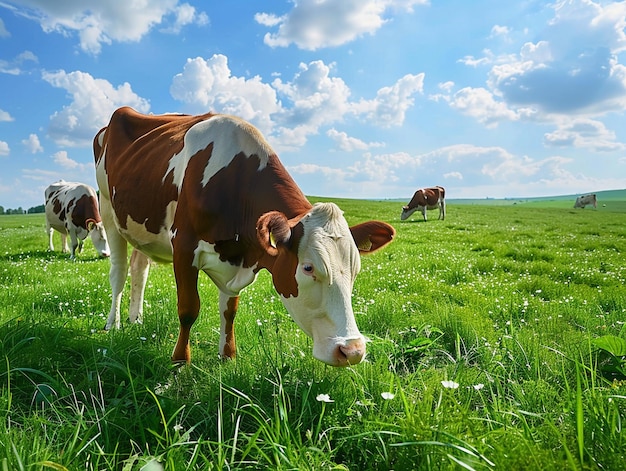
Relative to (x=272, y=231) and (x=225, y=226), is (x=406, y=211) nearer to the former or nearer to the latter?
(x=225, y=226)

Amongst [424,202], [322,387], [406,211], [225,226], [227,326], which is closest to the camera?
[322,387]

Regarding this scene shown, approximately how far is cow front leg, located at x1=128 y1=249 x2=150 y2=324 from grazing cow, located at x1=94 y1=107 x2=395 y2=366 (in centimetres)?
1

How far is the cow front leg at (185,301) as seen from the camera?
4188 mm

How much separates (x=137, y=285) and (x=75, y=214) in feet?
33.8

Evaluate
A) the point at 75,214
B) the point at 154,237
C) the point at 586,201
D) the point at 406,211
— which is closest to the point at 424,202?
the point at 406,211

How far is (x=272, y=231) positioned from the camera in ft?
10.2

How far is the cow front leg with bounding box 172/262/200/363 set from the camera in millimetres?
4188

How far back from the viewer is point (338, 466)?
2.18m

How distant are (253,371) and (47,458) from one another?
1.47m

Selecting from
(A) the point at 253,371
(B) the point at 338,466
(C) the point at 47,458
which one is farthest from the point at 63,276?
(B) the point at 338,466

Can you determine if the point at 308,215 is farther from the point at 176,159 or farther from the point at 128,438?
the point at 176,159

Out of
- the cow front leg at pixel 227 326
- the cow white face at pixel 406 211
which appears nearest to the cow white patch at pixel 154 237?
the cow front leg at pixel 227 326

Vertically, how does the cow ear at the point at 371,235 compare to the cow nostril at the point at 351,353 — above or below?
above

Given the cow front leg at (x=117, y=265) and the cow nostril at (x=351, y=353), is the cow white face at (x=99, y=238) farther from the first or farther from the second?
the cow nostril at (x=351, y=353)
